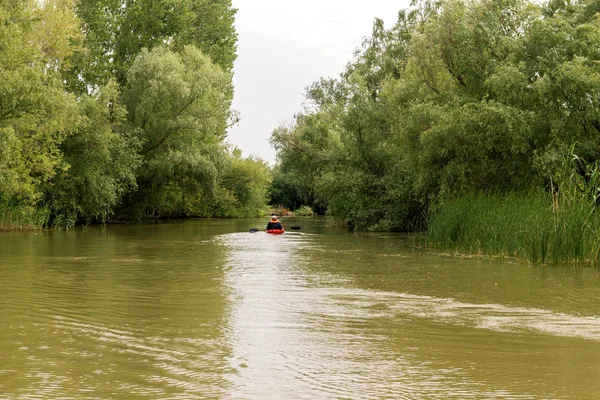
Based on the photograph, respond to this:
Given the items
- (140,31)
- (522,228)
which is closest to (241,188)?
(140,31)

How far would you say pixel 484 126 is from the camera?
24.7 meters

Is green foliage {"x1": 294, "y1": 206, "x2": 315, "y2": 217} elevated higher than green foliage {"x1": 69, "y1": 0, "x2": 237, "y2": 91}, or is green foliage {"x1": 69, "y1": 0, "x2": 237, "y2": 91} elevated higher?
green foliage {"x1": 69, "y1": 0, "x2": 237, "y2": 91}

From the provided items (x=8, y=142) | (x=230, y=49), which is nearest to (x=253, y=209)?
(x=230, y=49)

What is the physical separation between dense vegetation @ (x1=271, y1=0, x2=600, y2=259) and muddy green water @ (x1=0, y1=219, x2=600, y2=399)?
5.33 meters

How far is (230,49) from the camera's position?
184 ft

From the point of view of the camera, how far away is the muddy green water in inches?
262

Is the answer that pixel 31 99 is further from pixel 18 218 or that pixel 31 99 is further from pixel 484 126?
pixel 484 126

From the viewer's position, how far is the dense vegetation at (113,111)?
3083cm

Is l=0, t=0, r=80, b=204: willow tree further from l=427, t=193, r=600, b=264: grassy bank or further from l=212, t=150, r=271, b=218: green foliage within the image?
l=212, t=150, r=271, b=218: green foliage

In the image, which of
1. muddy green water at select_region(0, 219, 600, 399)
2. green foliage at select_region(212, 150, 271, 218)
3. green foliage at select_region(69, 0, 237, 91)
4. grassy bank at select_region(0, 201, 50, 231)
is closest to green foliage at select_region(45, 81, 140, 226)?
grassy bank at select_region(0, 201, 50, 231)

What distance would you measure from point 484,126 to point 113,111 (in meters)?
23.2

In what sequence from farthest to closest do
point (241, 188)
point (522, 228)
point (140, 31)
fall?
point (241, 188), point (140, 31), point (522, 228)

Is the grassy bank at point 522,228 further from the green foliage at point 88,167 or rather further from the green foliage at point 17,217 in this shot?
the green foliage at point 88,167

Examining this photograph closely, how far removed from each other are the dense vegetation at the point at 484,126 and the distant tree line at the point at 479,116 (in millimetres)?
50
